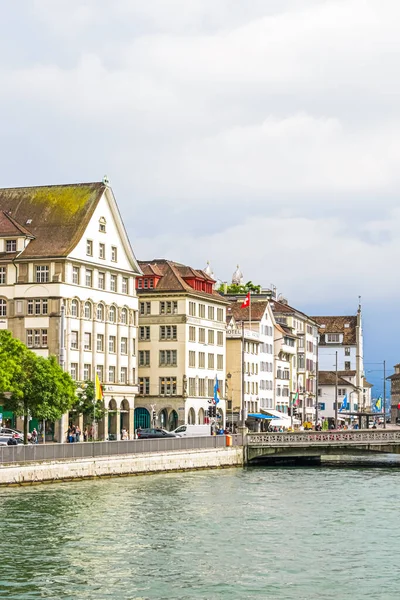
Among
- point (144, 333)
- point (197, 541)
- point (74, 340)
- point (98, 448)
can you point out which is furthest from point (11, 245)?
point (197, 541)

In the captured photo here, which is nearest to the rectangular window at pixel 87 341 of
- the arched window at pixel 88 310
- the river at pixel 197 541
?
the arched window at pixel 88 310

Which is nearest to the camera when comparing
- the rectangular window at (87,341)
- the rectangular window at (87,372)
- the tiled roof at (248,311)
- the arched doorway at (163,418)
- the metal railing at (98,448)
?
the metal railing at (98,448)

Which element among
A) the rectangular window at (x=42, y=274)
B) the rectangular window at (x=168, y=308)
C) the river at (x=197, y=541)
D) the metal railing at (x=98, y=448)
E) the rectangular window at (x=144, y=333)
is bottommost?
the river at (x=197, y=541)

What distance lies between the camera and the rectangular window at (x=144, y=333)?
121 metres

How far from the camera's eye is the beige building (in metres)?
119

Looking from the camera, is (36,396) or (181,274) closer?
(36,396)

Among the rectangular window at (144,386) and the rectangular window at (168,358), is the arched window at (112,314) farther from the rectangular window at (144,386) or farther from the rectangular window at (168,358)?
the rectangular window at (144,386)

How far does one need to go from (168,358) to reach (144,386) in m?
3.39

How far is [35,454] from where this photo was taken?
6525cm

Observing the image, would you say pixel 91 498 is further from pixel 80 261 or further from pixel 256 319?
pixel 256 319

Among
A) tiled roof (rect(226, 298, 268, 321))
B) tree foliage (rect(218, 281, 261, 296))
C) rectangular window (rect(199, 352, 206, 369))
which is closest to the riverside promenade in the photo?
rectangular window (rect(199, 352, 206, 369))

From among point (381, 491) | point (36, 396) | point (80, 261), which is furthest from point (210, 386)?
point (381, 491)

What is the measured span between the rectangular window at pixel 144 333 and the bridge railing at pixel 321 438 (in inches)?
1201

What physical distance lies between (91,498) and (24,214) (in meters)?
50.2
